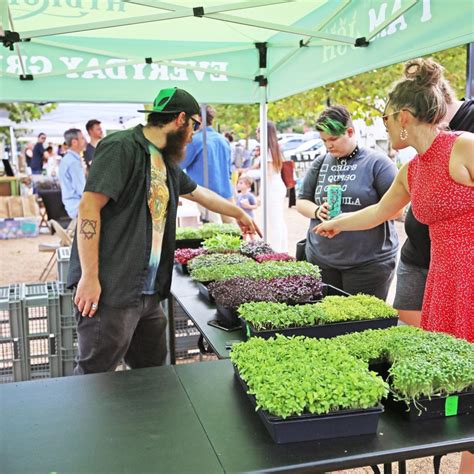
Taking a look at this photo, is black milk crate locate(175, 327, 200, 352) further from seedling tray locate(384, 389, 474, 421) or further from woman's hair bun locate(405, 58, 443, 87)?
seedling tray locate(384, 389, 474, 421)

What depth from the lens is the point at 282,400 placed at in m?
1.28

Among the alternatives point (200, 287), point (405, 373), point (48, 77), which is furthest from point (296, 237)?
point (405, 373)

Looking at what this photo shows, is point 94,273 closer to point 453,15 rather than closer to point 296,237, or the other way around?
point 453,15

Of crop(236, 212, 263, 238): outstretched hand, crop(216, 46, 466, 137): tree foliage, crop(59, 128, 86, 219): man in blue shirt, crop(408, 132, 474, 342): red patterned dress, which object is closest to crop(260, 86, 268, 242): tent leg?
crop(236, 212, 263, 238): outstretched hand

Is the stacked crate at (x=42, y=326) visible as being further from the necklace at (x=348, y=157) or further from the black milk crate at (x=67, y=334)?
the necklace at (x=348, y=157)

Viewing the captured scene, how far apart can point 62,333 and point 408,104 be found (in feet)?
8.46

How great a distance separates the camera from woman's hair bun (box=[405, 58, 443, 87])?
7.06 ft

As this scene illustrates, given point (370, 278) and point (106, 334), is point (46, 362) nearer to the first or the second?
point (106, 334)

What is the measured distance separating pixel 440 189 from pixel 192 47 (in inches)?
127

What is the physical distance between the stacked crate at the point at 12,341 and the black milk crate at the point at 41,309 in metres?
0.04

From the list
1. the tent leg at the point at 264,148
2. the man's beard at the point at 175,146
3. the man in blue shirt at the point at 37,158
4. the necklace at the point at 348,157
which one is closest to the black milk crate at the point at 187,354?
the tent leg at the point at 264,148

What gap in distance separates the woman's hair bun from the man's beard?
101 cm

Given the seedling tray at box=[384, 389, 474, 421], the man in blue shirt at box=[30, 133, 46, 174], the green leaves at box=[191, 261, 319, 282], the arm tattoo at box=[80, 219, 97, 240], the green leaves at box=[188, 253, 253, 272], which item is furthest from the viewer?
the man in blue shirt at box=[30, 133, 46, 174]

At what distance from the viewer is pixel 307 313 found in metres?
2.00
